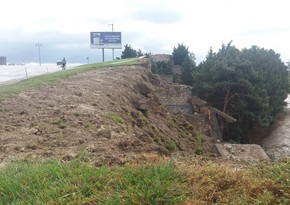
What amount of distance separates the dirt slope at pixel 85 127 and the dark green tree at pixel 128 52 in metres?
33.3

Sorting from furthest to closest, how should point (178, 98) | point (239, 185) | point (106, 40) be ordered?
point (106, 40) < point (178, 98) < point (239, 185)

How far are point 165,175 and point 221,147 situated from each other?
31.8 ft

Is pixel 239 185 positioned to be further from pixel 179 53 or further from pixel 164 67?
pixel 179 53

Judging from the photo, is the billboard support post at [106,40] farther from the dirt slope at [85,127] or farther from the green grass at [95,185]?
the green grass at [95,185]

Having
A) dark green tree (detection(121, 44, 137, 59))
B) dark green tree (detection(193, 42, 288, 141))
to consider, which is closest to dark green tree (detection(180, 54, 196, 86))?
dark green tree (detection(193, 42, 288, 141))

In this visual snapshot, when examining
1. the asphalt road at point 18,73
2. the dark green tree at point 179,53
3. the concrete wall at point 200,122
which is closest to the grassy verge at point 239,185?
the concrete wall at point 200,122

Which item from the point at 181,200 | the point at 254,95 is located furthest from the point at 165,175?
the point at 254,95

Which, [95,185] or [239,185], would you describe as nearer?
[239,185]

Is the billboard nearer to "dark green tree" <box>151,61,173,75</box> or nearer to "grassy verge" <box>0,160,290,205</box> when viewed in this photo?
"dark green tree" <box>151,61,173,75</box>

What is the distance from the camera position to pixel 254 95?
25641mm

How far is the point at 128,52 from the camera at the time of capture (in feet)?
157

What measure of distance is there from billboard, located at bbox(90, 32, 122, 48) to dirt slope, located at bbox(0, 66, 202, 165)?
120ft

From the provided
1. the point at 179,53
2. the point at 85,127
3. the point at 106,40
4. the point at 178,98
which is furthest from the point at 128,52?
the point at 85,127

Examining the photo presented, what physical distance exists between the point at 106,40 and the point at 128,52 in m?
4.24
